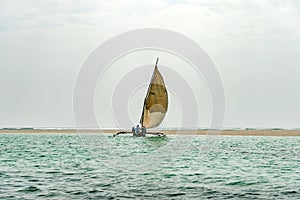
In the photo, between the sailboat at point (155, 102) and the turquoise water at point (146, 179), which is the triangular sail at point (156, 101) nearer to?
the sailboat at point (155, 102)

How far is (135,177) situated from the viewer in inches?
1362

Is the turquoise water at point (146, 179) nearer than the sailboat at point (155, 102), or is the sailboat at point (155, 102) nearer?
the turquoise water at point (146, 179)

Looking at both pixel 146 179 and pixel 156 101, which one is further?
pixel 156 101

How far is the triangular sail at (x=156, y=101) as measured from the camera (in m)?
89.4

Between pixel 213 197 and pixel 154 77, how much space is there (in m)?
62.9

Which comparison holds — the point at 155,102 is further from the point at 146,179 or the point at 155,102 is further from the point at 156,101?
the point at 146,179

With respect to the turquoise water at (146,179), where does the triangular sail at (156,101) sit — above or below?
above

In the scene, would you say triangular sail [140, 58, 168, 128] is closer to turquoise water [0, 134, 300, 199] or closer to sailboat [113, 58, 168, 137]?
sailboat [113, 58, 168, 137]

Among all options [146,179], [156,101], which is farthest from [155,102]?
[146,179]

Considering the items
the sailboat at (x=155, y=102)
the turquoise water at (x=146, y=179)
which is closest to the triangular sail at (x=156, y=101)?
the sailboat at (x=155, y=102)

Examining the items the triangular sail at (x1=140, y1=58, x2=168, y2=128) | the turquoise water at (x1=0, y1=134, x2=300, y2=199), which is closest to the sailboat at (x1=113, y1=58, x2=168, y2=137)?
the triangular sail at (x1=140, y1=58, x2=168, y2=128)

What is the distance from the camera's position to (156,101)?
90.7 m

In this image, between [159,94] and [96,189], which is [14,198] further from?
[159,94]

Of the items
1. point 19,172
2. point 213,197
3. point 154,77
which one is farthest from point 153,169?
point 154,77
